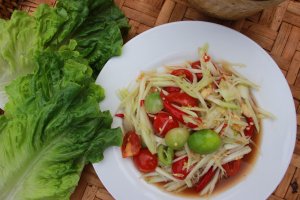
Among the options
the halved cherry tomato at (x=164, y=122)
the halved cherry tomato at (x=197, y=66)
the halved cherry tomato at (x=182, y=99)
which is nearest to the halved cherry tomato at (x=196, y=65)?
the halved cherry tomato at (x=197, y=66)

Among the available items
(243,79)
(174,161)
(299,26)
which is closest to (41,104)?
(174,161)

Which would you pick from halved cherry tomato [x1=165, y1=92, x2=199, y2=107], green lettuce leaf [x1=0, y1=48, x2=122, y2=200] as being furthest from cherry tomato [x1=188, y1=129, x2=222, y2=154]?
green lettuce leaf [x1=0, y1=48, x2=122, y2=200]

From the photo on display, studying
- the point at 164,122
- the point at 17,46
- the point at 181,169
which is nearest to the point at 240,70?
the point at 164,122

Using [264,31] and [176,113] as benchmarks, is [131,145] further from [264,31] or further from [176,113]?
[264,31]

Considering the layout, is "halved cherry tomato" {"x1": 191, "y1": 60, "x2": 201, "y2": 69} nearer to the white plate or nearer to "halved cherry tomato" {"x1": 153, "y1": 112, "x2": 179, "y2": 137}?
the white plate

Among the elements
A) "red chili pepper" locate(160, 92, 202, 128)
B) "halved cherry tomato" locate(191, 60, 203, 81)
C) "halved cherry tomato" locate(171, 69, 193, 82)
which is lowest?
"red chili pepper" locate(160, 92, 202, 128)

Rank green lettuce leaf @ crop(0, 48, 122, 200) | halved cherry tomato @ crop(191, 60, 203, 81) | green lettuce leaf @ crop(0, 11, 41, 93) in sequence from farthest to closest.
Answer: halved cherry tomato @ crop(191, 60, 203, 81), green lettuce leaf @ crop(0, 11, 41, 93), green lettuce leaf @ crop(0, 48, 122, 200)

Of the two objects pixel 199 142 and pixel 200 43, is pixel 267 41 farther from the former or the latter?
pixel 199 142
